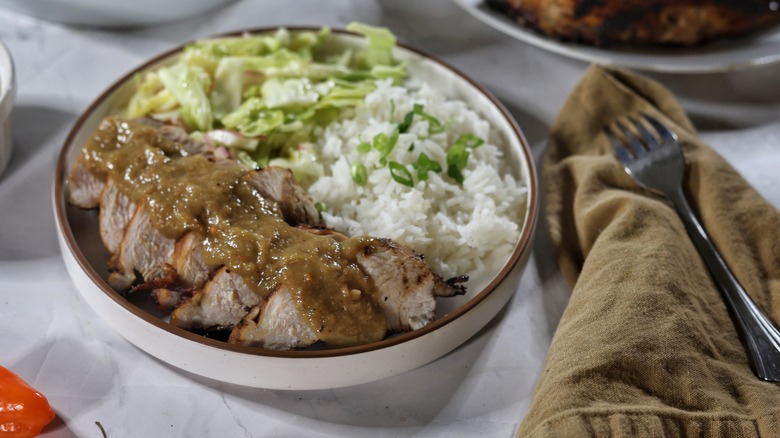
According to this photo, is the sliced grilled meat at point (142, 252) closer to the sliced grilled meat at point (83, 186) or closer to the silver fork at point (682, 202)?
the sliced grilled meat at point (83, 186)

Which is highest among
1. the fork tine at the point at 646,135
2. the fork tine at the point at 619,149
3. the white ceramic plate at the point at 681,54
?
the white ceramic plate at the point at 681,54

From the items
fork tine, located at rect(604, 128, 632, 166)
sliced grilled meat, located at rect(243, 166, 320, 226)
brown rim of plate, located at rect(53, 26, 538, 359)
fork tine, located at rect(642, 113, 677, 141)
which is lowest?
brown rim of plate, located at rect(53, 26, 538, 359)

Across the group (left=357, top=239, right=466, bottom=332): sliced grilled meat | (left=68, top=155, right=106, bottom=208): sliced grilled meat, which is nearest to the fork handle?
(left=357, top=239, right=466, bottom=332): sliced grilled meat

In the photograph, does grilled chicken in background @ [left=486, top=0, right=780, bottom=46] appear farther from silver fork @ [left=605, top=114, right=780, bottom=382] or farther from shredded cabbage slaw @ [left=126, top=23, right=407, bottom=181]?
shredded cabbage slaw @ [left=126, top=23, right=407, bottom=181]

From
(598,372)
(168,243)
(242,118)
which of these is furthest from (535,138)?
(168,243)

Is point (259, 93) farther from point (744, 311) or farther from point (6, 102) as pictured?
point (744, 311)

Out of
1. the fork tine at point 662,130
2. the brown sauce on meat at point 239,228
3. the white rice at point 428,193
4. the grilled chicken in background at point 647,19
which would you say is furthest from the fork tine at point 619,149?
the brown sauce on meat at point 239,228
